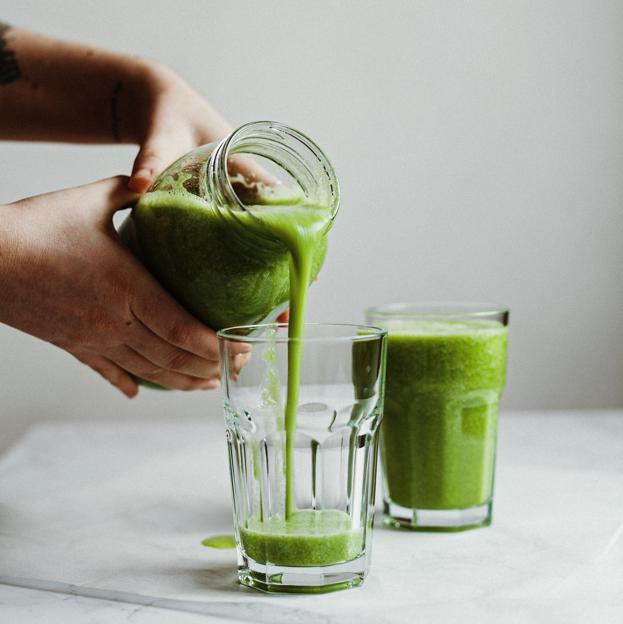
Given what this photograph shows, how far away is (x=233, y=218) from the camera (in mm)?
760

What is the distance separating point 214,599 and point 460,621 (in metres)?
0.20

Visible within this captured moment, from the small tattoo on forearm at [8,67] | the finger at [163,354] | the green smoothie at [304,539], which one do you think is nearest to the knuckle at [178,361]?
the finger at [163,354]

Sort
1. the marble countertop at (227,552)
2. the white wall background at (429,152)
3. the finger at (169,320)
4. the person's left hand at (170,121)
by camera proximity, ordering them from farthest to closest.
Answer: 1. the white wall background at (429,152)
2. the person's left hand at (170,121)
3. the finger at (169,320)
4. the marble countertop at (227,552)

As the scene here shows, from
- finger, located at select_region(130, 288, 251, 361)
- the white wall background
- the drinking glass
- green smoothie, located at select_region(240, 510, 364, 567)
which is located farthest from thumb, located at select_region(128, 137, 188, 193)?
the white wall background

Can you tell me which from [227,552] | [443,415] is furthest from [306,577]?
[443,415]

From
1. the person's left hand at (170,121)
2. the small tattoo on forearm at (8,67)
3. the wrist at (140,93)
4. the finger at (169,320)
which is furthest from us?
the small tattoo on forearm at (8,67)

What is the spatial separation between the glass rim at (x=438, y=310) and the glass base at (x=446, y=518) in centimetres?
20

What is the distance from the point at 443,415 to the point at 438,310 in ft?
0.42

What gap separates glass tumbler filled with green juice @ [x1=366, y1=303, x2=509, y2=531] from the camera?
35.7 inches

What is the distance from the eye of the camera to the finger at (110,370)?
1019mm

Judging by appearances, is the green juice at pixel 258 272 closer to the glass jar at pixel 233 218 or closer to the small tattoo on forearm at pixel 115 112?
the glass jar at pixel 233 218

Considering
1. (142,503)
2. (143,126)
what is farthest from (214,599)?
(143,126)

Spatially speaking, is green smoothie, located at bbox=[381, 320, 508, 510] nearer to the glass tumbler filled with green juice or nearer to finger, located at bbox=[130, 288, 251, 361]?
the glass tumbler filled with green juice

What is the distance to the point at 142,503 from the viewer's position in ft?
3.43
